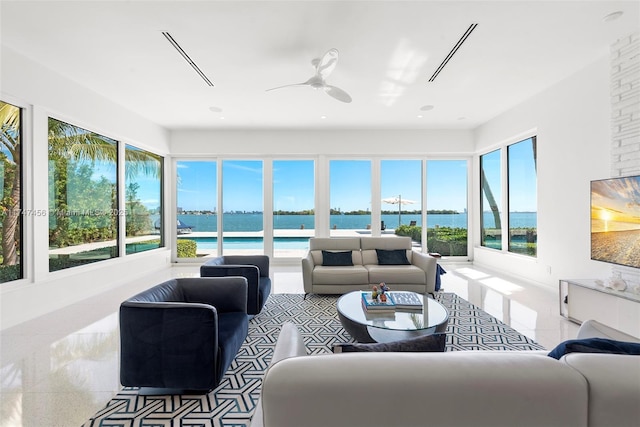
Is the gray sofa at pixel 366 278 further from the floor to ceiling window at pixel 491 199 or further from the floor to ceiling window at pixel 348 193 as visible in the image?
the floor to ceiling window at pixel 491 199

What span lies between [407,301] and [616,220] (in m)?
2.38

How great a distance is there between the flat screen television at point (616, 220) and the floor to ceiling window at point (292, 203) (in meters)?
4.82

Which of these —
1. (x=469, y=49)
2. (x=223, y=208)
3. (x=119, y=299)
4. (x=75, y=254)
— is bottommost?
(x=119, y=299)

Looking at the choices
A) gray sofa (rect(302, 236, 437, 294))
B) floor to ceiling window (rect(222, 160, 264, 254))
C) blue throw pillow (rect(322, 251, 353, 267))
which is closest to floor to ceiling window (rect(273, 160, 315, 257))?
floor to ceiling window (rect(222, 160, 264, 254))

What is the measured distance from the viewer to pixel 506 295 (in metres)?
4.18

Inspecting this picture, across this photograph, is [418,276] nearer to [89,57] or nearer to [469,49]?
[469,49]

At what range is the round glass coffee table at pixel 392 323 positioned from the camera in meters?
2.40

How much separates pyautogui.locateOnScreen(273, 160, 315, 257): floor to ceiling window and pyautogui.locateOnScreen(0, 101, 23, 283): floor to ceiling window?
13.8 feet

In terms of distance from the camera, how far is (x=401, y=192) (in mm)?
6742

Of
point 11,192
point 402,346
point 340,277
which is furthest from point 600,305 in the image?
point 11,192

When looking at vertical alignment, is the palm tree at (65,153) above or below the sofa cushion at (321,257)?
above

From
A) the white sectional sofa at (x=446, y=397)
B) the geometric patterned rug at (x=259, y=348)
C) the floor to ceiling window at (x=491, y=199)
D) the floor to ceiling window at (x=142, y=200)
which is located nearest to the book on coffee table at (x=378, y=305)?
the geometric patterned rug at (x=259, y=348)

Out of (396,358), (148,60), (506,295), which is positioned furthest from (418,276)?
(148,60)

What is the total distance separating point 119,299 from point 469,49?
5.67 meters
